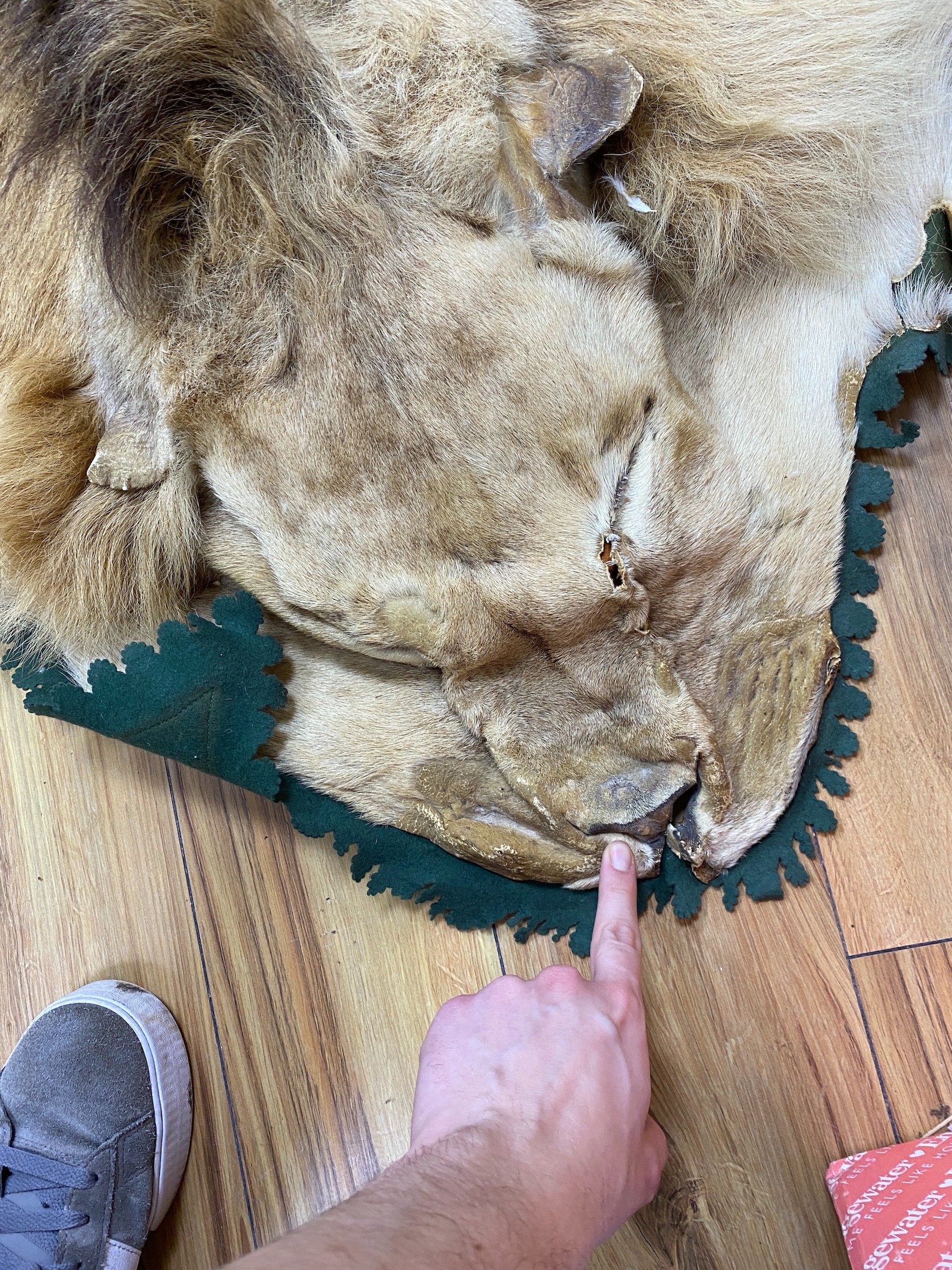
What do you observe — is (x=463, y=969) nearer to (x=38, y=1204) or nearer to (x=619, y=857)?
(x=619, y=857)

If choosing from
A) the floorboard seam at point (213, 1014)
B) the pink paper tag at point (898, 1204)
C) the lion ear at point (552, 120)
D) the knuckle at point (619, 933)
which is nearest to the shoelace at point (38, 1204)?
the floorboard seam at point (213, 1014)

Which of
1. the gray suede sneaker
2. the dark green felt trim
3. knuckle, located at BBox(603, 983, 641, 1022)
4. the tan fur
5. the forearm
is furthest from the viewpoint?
the gray suede sneaker

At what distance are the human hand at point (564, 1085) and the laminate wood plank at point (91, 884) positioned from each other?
1.69ft

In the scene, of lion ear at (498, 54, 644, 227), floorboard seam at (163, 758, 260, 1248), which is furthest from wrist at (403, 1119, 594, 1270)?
lion ear at (498, 54, 644, 227)

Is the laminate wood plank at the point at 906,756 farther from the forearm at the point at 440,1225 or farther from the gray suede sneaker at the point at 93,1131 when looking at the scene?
the gray suede sneaker at the point at 93,1131

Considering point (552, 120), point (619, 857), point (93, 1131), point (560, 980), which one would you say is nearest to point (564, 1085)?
point (560, 980)

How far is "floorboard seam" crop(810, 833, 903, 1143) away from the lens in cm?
138

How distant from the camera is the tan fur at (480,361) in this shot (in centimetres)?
107

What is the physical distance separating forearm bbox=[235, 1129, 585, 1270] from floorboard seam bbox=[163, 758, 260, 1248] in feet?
1.78

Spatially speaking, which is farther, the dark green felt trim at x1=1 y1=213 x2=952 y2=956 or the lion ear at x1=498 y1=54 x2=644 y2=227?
the dark green felt trim at x1=1 y1=213 x2=952 y2=956

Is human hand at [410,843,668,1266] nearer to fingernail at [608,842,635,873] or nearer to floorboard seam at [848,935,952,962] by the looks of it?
fingernail at [608,842,635,873]

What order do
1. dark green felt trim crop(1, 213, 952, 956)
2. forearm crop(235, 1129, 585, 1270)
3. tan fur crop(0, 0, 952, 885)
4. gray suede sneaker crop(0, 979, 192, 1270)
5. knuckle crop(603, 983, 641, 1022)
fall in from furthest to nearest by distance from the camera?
gray suede sneaker crop(0, 979, 192, 1270), dark green felt trim crop(1, 213, 952, 956), knuckle crop(603, 983, 641, 1022), tan fur crop(0, 0, 952, 885), forearm crop(235, 1129, 585, 1270)

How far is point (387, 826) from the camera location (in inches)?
55.5

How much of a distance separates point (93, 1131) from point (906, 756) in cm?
141
